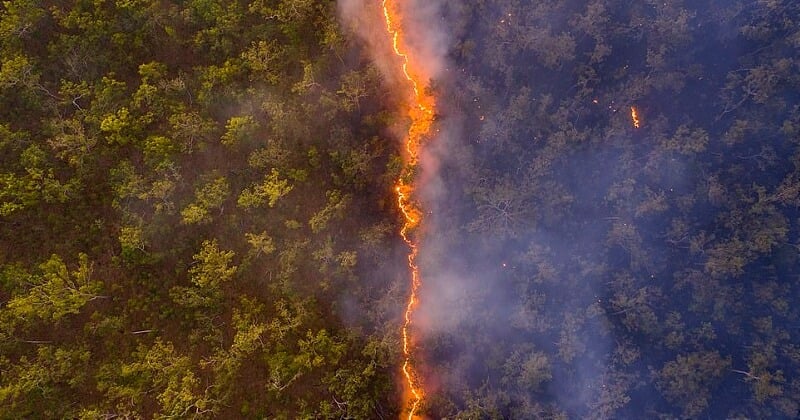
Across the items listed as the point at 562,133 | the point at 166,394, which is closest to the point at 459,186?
the point at 562,133

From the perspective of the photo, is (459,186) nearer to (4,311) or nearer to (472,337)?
(472,337)

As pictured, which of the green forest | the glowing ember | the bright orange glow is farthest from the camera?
the glowing ember

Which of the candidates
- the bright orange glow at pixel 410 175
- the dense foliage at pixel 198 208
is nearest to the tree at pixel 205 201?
the dense foliage at pixel 198 208

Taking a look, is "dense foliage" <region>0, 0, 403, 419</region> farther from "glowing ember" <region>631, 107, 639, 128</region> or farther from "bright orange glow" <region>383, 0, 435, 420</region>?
"glowing ember" <region>631, 107, 639, 128</region>

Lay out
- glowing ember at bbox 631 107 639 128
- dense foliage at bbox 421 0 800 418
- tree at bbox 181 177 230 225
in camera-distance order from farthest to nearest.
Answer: glowing ember at bbox 631 107 639 128 → tree at bbox 181 177 230 225 → dense foliage at bbox 421 0 800 418

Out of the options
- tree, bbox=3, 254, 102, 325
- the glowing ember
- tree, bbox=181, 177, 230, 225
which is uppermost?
the glowing ember

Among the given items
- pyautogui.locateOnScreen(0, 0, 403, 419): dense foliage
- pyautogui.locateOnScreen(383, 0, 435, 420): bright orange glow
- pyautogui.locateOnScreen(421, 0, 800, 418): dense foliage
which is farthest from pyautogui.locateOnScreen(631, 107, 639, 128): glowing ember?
pyautogui.locateOnScreen(0, 0, 403, 419): dense foliage

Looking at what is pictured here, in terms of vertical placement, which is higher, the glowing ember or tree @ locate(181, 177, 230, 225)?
the glowing ember
